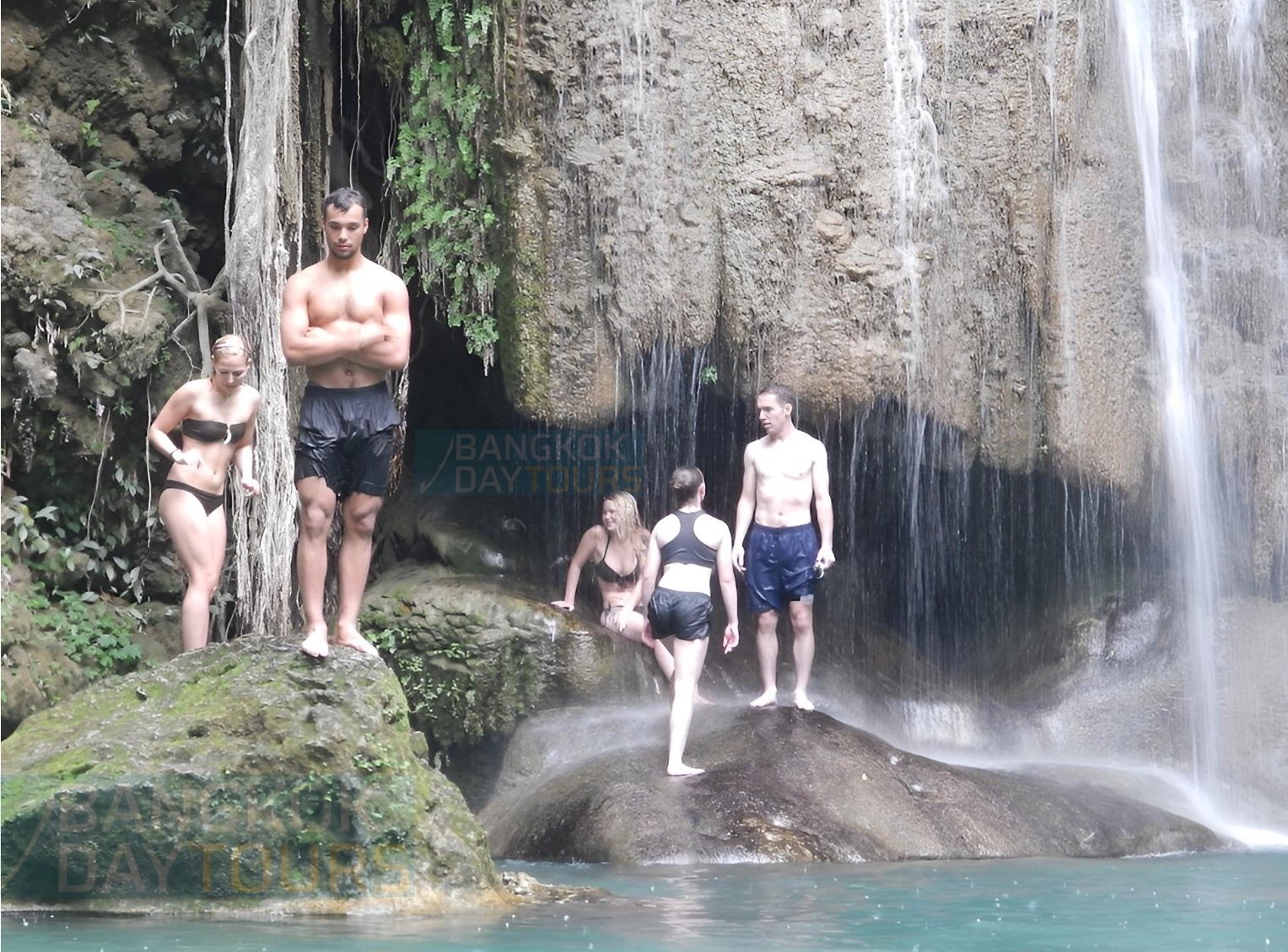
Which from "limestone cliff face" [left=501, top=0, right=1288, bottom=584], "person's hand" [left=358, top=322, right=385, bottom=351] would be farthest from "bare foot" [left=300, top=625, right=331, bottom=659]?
"limestone cliff face" [left=501, top=0, right=1288, bottom=584]

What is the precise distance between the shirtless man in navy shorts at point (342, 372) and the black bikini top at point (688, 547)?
2662 mm

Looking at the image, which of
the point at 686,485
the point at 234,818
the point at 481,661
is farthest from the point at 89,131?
the point at 234,818

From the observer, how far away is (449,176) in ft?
33.4

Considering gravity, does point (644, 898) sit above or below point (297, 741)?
below

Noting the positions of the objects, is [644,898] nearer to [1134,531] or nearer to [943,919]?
[943,919]

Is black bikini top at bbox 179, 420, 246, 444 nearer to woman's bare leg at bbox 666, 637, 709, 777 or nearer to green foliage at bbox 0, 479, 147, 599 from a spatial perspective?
green foliage at bbox 0, 479, 147, 599

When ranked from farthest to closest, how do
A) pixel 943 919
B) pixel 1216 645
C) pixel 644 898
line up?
pixel 1216 645
pixel 644 898
pixel 943 919

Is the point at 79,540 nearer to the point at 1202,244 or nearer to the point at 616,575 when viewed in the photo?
the point at 616,575

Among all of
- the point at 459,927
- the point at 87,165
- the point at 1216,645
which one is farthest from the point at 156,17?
the point at 1216,645

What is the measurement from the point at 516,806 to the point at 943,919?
3.37 metres

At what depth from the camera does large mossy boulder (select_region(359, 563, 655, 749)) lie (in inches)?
379

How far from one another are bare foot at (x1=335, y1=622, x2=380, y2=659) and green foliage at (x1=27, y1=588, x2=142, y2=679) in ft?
11.7

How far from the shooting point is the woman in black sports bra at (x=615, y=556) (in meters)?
10.2

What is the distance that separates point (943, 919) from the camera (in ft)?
18.6
